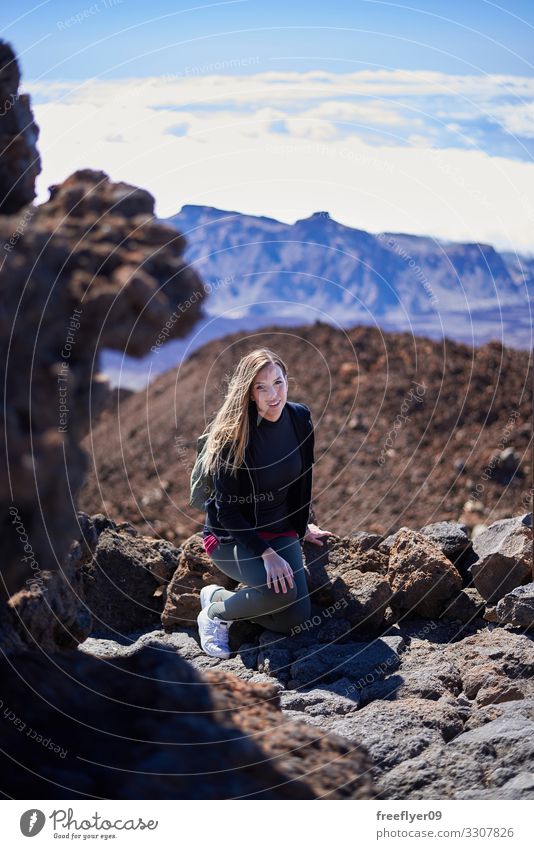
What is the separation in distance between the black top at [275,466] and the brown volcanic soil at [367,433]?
4.26 m

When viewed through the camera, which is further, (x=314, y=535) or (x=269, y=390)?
(x=314, y=535)

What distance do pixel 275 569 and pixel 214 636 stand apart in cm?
68

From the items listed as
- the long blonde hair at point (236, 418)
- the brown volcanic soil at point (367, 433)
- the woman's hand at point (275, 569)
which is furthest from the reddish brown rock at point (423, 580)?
the brown volcanic soil at point (367, 433)

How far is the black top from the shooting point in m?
5.86

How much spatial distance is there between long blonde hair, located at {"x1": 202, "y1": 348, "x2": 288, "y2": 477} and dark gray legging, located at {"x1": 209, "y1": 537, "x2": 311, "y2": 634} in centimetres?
61

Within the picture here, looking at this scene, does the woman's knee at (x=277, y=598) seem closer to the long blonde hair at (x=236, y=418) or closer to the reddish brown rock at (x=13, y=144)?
the long blonde hair at (x=236, y=418)

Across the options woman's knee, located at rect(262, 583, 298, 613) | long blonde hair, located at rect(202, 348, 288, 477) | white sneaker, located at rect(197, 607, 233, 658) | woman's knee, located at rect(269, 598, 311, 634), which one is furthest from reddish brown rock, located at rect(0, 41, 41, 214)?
woman's knee, located at rect(269, 598, 311, 634)

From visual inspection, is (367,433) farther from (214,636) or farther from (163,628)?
(214,636)

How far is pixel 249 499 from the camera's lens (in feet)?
19.3

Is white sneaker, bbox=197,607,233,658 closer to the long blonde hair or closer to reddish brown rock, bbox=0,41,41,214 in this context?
the long blonde hair

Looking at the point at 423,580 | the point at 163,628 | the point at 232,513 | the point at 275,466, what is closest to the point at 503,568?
the point at 423,580

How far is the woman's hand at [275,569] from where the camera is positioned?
Result: 221 inches
